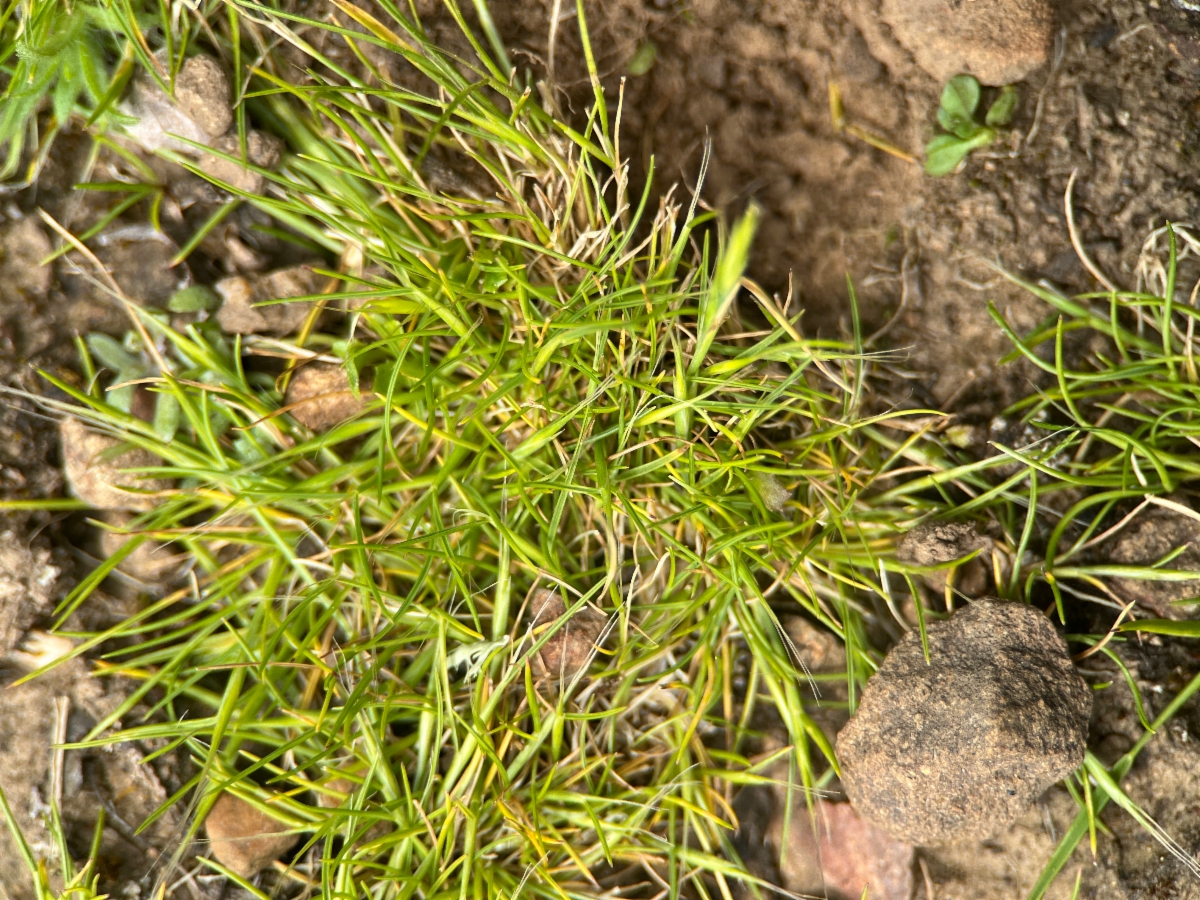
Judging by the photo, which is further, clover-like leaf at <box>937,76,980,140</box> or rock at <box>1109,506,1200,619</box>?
clover-like leaf at <box>937,76,980,140</box>

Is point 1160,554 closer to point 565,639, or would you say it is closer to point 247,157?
point 565,639

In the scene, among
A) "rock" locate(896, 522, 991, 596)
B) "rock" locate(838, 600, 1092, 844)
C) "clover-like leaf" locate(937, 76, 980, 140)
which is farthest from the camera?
"clover-like leaf" locate(937, 76, 980, 140)

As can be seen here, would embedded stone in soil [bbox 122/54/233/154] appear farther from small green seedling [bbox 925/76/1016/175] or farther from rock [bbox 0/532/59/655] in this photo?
small green seedling [bbox 925/76/1016/175]

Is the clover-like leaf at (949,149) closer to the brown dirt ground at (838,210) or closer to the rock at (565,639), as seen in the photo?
the brown dirt ground at (838,210)

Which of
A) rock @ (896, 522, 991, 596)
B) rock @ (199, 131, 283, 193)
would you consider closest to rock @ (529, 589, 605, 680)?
rock @ (896, 522, 991, 596)

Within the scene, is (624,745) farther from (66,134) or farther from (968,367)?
(66,134)

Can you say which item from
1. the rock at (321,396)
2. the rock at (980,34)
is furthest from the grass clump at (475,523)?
the rock at (980,34)

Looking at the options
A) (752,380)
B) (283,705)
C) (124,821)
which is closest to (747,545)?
(752,380)
